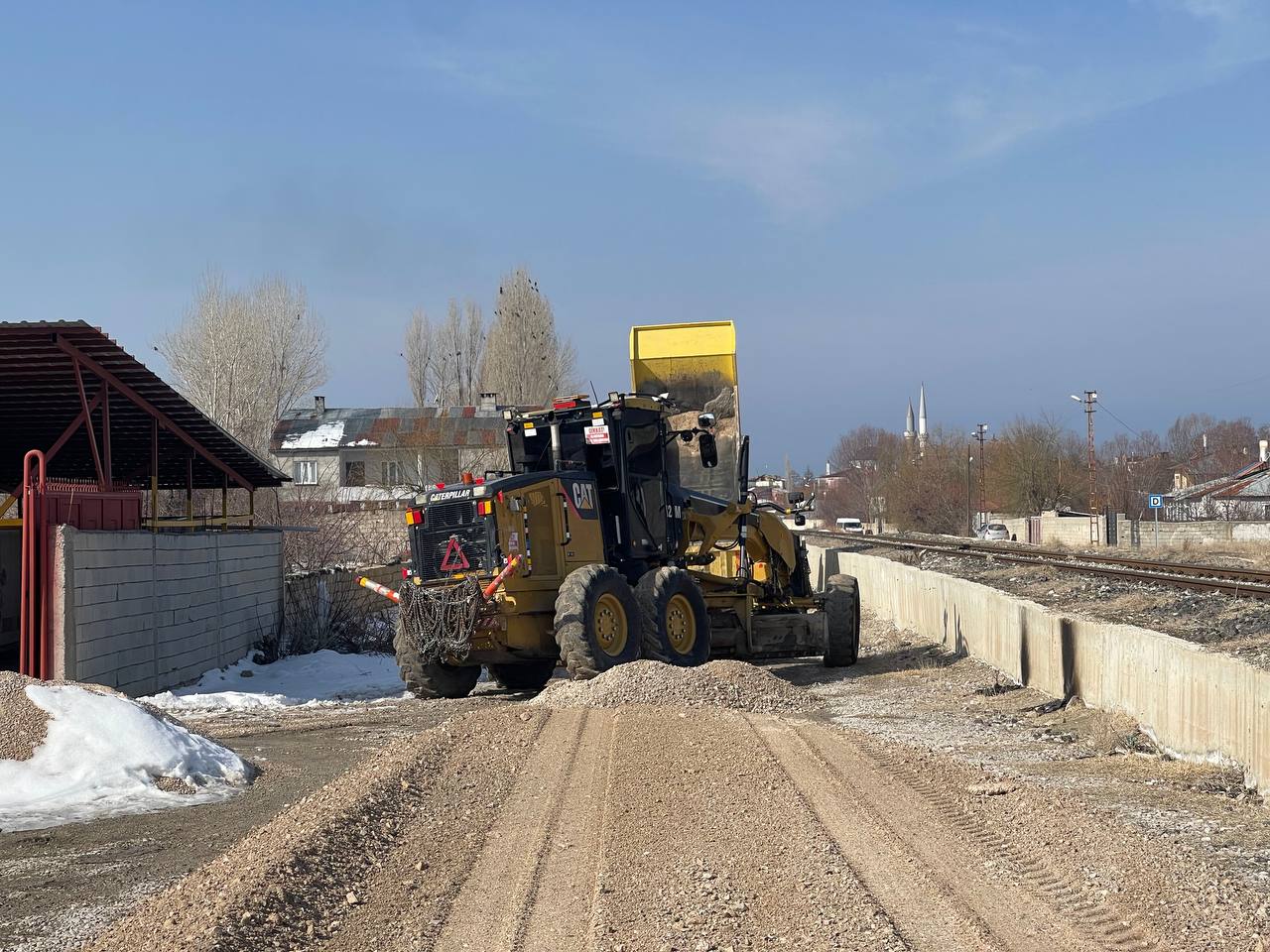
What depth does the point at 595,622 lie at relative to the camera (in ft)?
49.5

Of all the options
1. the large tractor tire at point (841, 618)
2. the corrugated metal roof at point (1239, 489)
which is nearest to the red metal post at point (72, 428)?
the large tractor tire at point (841, 618)

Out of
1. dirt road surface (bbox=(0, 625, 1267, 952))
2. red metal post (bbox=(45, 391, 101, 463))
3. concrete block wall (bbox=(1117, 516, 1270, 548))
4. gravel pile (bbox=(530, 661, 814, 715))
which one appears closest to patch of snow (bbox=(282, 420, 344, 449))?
concrete block wall (bbox=(1117, 516, 1270, 548))

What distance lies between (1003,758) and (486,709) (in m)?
5.25

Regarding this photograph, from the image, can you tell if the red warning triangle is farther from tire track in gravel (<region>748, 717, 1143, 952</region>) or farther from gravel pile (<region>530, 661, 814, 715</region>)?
tire track in gravel (<region>748, 717, 1143, 952</region>)

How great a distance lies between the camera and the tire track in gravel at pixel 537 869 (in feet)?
19.3

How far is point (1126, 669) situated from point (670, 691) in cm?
447

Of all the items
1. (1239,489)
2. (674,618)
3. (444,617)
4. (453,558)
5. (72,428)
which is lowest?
(674,618)

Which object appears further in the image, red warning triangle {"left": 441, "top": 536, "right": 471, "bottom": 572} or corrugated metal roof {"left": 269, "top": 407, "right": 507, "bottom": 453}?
corrugated metal roof {"left": 269, "top": 407, "right": 507, "bottom": 453}

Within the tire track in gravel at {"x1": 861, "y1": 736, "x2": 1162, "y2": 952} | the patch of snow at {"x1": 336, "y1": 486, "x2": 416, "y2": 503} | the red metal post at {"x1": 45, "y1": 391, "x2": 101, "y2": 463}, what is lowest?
the tire track in gravel at {"x1": 861, "y1": 736, "x2": 1162, "y2": 952}

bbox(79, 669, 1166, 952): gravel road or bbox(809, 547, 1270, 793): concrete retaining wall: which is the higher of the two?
bbox(809, 547, 1270, 793): concrete retaining wall

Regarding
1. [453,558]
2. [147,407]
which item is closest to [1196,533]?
[453,558]

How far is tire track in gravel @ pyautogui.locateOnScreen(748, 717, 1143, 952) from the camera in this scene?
5734 millimetres

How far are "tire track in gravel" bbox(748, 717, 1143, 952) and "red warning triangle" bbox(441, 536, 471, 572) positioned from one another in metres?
6.20

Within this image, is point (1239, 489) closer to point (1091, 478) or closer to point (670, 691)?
point (1091, 478)
